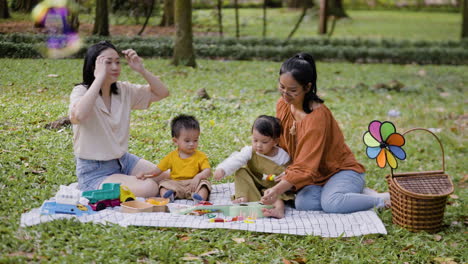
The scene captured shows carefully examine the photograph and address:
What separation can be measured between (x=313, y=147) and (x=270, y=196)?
17.8 inches

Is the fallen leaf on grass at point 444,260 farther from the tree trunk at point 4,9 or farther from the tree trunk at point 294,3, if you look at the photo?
the tree trunk at point 294,3

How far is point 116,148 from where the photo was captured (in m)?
4.06

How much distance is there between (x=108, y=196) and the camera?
3.79 m

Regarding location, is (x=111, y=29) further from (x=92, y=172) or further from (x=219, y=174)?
(x=219, y=174)

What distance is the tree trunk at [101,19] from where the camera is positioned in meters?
5.91

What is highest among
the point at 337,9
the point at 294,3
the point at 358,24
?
the point at 294,3

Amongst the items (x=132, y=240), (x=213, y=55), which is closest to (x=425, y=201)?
(x=132, y=240)

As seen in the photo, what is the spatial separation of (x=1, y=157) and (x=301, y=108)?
7.51 ft

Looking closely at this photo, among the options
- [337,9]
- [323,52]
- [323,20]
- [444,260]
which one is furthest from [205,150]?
[337,9]

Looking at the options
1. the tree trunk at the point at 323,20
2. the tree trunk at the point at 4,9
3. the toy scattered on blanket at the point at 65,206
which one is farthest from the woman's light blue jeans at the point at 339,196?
the tree trunk at the point at 323,20

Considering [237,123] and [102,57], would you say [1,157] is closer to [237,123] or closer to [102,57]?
[102,57]

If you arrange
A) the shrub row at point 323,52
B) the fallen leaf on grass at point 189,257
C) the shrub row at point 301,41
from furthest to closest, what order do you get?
the shrub row at point 323,52, the shrub row at point 301,41, the fallen leaf on grass at point 189,257

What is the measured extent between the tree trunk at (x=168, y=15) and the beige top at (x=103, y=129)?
11.9 feet

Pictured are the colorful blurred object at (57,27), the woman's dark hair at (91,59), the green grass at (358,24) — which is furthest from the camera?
the green grass at (358,24)
